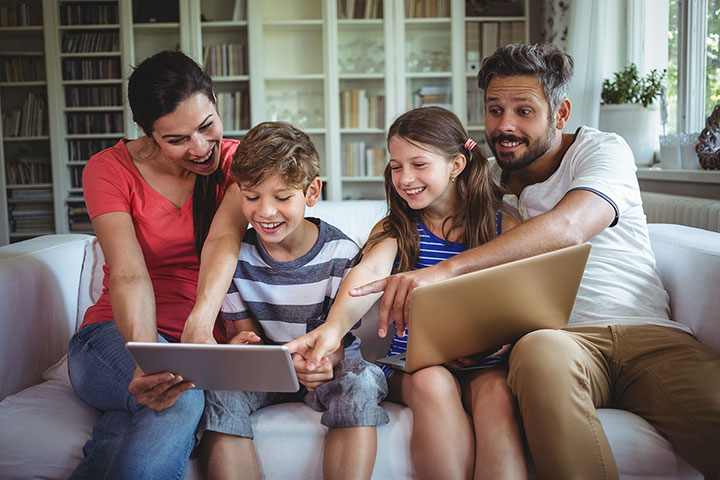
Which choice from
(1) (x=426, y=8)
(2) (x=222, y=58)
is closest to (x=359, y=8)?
(1) (x=426, y=8)

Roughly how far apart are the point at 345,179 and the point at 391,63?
2.71 ft

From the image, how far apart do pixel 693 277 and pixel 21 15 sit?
4.42 meters

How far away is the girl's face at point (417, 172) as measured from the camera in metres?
1.46

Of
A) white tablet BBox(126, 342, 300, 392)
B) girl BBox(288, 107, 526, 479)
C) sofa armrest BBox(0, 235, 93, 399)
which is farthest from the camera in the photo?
sofa armrest BBox(0, 235, 93, 399)

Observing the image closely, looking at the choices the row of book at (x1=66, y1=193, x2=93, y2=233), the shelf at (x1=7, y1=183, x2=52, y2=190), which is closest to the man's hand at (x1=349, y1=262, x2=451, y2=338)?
the row of book at (x1=66, y1=193, x2=93, y2=233)

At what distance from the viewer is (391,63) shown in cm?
406

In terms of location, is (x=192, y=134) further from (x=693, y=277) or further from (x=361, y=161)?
(x=361, y=161)

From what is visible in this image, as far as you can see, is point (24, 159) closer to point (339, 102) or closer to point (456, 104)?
point (339, 102)

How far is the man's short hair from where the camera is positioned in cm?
157

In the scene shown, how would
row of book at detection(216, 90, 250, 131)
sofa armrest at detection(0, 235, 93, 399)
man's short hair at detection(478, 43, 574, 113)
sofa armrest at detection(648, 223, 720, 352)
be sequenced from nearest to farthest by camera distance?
sofa armrest at detection(648, 223, 720, 352)
sofa armrest at detection(0, 235, 93, 399)
man's short hair at detection(478, 43, 574, 113)
row of book at detection(216, 90, 250, 131)

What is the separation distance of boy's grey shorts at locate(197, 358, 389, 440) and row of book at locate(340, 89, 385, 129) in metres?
3.00

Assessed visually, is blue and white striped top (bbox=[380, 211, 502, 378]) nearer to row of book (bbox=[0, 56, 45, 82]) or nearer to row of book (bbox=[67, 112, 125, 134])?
row of book (bbox=[67, 112, 125, 134])

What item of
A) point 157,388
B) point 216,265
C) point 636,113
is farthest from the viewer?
point 636,113

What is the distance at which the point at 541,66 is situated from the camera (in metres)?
1.57
